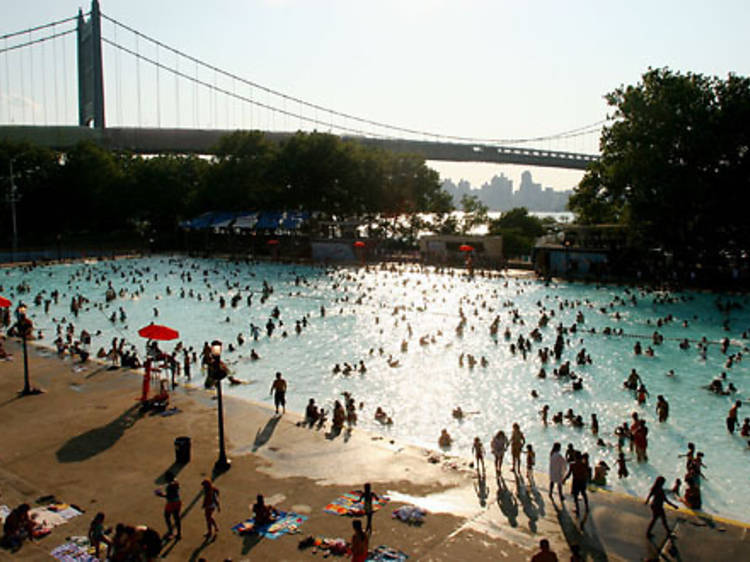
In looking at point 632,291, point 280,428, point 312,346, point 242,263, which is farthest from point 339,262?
point 280,428

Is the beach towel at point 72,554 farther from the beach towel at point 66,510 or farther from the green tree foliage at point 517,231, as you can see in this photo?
the green tree foliage at point 517,231

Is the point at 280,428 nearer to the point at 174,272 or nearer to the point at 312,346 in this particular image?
the point at 312,346

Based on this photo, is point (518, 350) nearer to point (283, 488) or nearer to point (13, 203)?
point (283, 488)

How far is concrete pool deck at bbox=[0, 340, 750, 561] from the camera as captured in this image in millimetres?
10398

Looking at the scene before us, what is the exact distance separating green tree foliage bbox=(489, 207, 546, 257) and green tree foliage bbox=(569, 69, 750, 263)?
27.4m

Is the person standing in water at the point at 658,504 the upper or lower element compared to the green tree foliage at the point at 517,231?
lower

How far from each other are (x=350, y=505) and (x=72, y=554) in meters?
4.82

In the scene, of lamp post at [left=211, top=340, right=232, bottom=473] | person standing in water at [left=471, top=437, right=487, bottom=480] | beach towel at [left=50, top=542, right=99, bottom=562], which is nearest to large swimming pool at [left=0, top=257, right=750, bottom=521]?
person standing in water at [left=471, top=437, right=487, bottom=480]

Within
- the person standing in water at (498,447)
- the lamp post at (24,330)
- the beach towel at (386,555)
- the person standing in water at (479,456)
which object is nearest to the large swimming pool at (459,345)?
the person standing in water at (479,456)

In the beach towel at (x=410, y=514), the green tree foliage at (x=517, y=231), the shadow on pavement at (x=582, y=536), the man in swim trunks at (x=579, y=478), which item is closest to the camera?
the shadow on pavement at (x=582, y=536)

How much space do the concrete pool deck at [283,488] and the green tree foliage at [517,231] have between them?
61561 millimetres

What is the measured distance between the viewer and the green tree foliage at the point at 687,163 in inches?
1746

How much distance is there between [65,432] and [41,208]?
8274 centimetres

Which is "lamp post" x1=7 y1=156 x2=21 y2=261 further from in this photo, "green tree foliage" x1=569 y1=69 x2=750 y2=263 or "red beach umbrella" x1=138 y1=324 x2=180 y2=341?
"green tree foliage" x1=569 y1=69 x2=750 y2=263
